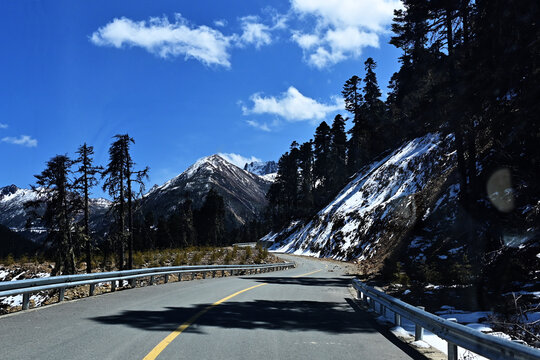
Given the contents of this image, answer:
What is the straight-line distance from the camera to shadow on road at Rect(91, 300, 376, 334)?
7.47m

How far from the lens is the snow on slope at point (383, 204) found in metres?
32.5

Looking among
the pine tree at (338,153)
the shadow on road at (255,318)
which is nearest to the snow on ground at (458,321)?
the shadow on road at (255,318)

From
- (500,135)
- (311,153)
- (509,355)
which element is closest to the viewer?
(509,355)

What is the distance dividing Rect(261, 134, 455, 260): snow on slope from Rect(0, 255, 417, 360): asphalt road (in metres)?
21.7

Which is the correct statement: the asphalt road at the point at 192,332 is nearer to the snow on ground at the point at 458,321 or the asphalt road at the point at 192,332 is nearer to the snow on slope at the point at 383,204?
the snow on ground at the point at 458,321

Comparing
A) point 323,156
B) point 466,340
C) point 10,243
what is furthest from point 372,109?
point 10,243

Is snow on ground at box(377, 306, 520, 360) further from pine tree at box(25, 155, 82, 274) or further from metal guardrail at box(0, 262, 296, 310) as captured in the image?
pine tree at box(25, 155, 82, 274)

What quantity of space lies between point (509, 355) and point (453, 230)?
65.8ft

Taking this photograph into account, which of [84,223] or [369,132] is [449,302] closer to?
[84,223]

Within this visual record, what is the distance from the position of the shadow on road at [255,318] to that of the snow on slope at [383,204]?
20.7 metres

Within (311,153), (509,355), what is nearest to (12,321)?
(509,355)

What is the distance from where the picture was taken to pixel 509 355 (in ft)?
12.1

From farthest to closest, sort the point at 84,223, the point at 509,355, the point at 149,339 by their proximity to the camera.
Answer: the point at 84,223 < the point at 149,339 < the point at 509,355

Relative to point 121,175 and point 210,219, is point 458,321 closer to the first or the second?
point 121,175
